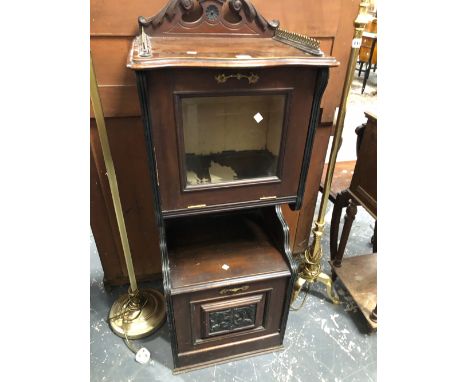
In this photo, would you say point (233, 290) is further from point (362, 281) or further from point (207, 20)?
point (207, 20)

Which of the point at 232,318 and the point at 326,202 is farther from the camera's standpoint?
the point at 326,202

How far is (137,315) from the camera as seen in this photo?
1.42 metres

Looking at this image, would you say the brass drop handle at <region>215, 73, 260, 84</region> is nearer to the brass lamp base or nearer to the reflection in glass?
the reflection in glass

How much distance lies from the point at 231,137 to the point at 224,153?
5 cm

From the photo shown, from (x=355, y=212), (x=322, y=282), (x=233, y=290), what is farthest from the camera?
(x=322, y=282)

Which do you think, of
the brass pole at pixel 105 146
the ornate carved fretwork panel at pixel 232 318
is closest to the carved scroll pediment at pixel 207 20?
the brass pole at pixel 105 146

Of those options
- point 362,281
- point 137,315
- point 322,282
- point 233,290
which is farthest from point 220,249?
point 362,281

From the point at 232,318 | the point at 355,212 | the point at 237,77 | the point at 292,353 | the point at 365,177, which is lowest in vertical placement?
the point at 292,353

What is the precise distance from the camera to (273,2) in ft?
3.42

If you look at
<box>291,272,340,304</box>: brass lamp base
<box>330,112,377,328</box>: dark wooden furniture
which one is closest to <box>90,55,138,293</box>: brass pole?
<box>291,272,340,304</box>: brass lamp base

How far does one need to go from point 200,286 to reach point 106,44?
84cm

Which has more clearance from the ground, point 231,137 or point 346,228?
point 231,137

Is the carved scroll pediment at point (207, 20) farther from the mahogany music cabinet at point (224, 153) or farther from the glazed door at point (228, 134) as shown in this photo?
the glazed door at point (228, 134)

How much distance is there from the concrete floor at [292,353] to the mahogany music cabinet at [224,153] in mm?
75
